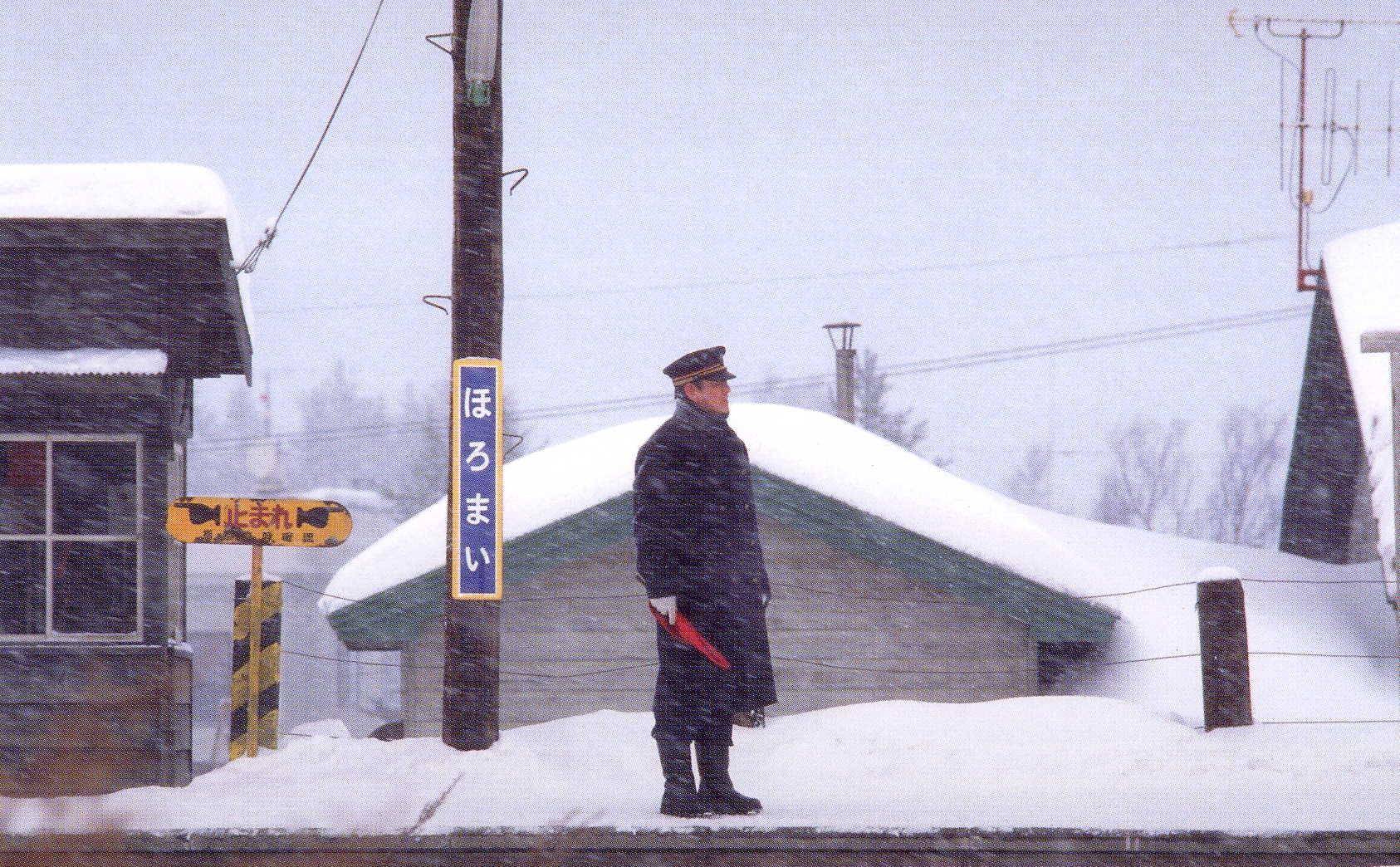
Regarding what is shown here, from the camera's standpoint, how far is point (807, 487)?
12.1m

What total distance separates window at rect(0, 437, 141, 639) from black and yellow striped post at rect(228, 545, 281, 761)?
0.58 metres

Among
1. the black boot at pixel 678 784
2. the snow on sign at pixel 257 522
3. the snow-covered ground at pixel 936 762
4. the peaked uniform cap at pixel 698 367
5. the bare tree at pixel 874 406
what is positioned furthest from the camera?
the bare tree at pixel 874 406

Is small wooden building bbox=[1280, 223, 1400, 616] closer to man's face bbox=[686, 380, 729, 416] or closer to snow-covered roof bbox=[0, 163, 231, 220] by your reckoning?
man's face bbox=[686, 380, 729, 416]

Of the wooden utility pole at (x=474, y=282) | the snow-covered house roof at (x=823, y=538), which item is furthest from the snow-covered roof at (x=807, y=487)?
the wooden utility pole at (x=474, y=282)

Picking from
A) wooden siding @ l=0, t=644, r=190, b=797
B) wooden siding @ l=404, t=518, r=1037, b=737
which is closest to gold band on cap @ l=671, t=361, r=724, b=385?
wooden siding @ l=0, t=644, r=190, b=797

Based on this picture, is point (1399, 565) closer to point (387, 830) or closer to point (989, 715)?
point (989, 715)

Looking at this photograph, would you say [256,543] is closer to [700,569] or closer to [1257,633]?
[700,569]

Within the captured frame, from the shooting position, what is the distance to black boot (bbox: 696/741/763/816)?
614 cm

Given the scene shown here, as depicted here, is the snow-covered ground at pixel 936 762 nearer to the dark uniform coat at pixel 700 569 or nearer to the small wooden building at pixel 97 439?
the dark uniform coat at pixel 700 569

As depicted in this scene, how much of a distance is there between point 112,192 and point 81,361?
94cm

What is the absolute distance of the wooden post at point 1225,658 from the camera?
353 inches

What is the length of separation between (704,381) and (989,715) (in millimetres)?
4229

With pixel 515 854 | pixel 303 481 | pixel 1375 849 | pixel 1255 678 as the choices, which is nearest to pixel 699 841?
pixel 515 854

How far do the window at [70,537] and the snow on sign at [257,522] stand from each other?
402 mm
